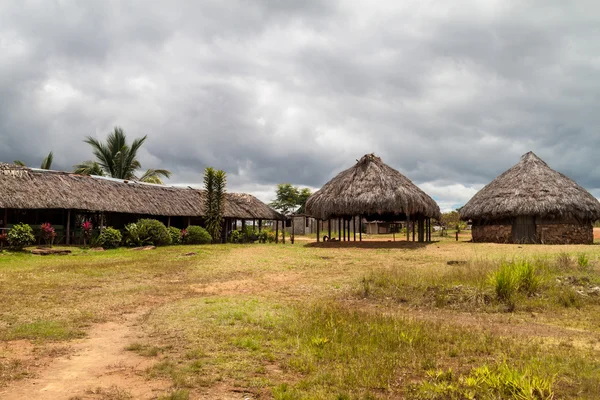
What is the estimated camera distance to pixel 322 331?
6.41 meters

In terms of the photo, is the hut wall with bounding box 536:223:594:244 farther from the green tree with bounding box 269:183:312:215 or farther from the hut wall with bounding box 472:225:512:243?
the green tree with bounding box 269:183:312:215

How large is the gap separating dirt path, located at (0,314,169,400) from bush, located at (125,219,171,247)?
16.9 m

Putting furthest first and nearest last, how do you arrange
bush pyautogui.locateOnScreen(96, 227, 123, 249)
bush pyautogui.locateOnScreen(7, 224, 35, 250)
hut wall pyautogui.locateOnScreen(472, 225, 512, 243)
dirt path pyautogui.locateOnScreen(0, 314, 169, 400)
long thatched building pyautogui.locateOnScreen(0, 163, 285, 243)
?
hut wall pyautogui.locateOnScreen(472, 225, 512, 243) < long thatched building pyautogui.locateOnScreen(0, 163, 285, 243) < bush pyautogui.locateOnScreen(96, 227, 123, 249) < bush pyautogui.locateOnScreen(7, 224, 35, 250) < dirt path pyautogui.locateOnScreen(0, 314, 169, 400)

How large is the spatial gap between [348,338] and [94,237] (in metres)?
20.2

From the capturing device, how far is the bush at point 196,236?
995 inches

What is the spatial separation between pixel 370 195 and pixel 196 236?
408 inches

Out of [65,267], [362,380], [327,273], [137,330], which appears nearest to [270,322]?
[137,330]

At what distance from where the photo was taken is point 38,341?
6.25m

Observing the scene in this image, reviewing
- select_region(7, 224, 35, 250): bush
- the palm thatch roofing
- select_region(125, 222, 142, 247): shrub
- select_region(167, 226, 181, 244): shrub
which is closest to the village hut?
the palm thatch roofing

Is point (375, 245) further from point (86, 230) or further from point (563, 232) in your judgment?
point (86, 230)

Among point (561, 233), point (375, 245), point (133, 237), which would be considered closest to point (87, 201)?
point (133, 237)

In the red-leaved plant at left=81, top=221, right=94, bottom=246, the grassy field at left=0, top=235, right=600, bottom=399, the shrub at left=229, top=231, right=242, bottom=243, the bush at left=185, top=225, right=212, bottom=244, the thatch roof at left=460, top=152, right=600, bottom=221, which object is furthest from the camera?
the shrub at left=229, top=231, right=242, bottom=243

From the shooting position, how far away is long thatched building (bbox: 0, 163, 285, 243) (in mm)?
21891

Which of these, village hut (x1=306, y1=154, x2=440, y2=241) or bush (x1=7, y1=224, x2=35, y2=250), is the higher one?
village hut (x1=306, y1=154, x2=440, y2=241)
